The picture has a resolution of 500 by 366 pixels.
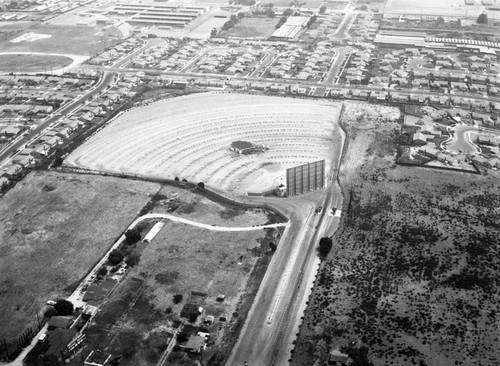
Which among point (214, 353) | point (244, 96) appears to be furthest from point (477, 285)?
point (244, 96)

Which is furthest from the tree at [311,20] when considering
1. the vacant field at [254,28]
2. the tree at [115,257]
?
the tree at [115,257]

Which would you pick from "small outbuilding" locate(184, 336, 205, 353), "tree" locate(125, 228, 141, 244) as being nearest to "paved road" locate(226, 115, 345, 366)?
"small outbuilding" locate(184, 336, 205, 353)

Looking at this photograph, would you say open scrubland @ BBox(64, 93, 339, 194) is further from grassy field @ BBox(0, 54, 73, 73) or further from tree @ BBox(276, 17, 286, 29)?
tree @ BBox(276, 17, 286, 29)

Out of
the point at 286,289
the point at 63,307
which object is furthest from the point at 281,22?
the point at 63,307

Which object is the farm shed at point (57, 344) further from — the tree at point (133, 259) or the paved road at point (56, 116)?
the paved road at point (56, 116)

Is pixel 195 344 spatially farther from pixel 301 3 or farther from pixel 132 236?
pixel 301 3
